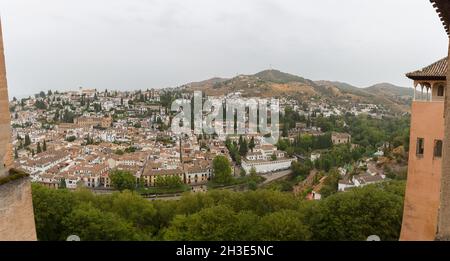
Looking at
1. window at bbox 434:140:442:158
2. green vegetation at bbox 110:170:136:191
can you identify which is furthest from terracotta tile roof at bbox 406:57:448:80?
green vegetation at bbox 110:170:136:191

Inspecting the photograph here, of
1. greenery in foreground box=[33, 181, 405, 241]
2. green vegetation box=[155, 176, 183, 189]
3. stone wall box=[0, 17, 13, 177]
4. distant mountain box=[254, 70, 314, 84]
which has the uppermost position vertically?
distant mountain box=[254, 70, 314, 84]

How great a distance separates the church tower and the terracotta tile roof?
5.91 metres

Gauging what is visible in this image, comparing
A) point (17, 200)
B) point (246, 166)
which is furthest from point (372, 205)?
point (246, 166)

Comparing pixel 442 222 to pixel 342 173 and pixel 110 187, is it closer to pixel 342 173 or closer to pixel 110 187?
pixel 342 173

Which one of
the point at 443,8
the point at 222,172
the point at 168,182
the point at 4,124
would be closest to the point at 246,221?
the point at 4,124

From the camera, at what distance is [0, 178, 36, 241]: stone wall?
12.2ft

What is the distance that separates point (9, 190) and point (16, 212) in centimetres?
21

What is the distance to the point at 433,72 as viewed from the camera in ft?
22.4

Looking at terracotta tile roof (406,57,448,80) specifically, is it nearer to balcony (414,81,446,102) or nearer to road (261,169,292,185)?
balcony (414,81,446,102)

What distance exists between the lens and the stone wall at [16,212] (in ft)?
12.2

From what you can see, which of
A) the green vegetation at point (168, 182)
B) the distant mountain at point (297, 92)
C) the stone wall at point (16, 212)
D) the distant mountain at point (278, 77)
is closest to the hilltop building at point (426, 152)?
the stone wall at point (16, 212)

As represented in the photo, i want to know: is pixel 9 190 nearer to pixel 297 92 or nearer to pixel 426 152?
pixel 426 152

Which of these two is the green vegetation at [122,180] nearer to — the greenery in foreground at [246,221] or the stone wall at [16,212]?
the greenery in foreground at [246,221]
